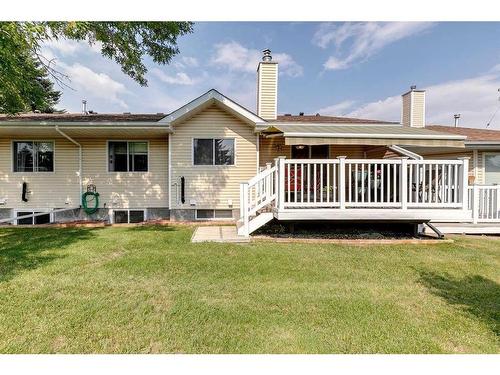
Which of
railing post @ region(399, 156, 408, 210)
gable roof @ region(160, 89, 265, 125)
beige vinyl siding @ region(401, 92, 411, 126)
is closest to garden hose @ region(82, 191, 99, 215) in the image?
gable roof @ region(160, 89, 265, 125)

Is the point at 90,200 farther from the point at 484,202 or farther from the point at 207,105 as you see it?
the point at 484,202

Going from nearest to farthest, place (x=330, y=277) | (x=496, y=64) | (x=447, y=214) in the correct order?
(x=330, y=277) < (x=447, y=214) < (x=496, y=64)

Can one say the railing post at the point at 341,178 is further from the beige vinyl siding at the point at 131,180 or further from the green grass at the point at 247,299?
the beige vinyl siding at the point at 131,180

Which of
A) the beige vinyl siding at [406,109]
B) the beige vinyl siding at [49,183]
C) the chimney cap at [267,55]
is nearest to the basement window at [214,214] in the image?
the beige vinyl siding at [49,183]

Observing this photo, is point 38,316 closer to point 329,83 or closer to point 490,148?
point 490,148

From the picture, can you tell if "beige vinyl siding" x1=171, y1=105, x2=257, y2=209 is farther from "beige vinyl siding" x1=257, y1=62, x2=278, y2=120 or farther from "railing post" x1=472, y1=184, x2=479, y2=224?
"railing post" x1=472, y1=184, x2=479, y2=224

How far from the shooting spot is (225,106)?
9516 millimetres

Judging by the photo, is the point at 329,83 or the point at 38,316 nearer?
the point at 38,316

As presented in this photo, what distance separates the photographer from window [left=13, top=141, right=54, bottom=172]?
10031mm

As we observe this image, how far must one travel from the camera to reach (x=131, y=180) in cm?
1020

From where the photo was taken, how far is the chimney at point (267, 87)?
36.3 feet

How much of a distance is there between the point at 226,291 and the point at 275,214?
3427mm

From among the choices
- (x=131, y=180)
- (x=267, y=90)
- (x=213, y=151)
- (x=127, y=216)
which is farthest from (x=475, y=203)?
(x=127, y=216)

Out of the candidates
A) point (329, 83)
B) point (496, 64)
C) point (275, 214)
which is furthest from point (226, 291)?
point (329, 83)
